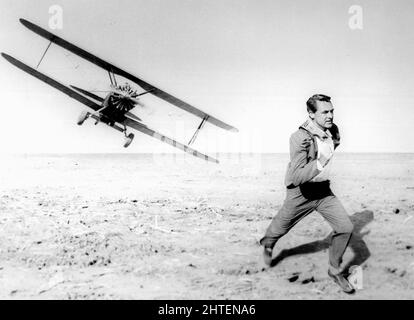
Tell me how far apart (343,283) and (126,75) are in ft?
31.0

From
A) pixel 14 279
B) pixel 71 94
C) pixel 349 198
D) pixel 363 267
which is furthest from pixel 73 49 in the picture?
pixel 363 267

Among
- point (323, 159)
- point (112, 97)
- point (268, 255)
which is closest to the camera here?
point (323, 159)

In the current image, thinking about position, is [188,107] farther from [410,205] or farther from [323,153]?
[323,153]

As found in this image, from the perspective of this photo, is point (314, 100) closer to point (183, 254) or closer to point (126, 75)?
point (183, 254)

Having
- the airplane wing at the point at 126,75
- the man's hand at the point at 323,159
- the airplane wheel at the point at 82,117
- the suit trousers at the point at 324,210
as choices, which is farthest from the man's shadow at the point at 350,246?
the airplane wheel at the point at 82,117

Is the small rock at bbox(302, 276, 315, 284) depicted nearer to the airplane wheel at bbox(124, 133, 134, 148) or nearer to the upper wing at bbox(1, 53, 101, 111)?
the airplane wheel at bbox(124, 133, 134, 148)

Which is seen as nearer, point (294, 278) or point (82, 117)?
point (294, 278)

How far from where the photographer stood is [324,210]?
3.53 meters

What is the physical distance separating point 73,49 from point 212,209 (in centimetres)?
665

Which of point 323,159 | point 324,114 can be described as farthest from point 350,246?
point 324,114

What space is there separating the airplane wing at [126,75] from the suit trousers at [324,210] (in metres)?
8.09

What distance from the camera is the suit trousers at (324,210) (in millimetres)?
3447

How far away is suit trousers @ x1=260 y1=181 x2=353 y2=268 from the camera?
345 centimetres

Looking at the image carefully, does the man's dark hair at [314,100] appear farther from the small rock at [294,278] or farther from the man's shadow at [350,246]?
the man's shadow at [350,246]
